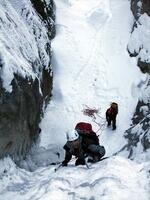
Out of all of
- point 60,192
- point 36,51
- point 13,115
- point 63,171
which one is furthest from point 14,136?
point 36,51

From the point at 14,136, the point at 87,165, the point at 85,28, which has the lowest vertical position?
the point at 87,165

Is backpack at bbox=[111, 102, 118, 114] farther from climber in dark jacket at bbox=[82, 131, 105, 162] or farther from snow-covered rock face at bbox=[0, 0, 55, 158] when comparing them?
climber in dark jacket at bbox=[82, 131, 105, 162]

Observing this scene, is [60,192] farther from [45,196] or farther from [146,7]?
[146,7]

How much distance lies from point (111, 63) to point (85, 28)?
391 centimetres

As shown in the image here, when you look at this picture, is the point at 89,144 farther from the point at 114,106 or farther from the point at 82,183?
the point at 114,106

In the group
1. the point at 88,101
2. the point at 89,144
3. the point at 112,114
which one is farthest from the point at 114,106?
the point at 89,144

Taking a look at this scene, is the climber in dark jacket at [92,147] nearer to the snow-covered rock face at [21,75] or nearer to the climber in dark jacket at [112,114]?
the snow-covered rock face at [21,75]

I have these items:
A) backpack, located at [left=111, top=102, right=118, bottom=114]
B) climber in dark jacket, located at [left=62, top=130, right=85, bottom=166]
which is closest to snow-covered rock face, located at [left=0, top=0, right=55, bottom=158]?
climber in dark jacket, located at [left=62, top=130, right=85, bottom=166]

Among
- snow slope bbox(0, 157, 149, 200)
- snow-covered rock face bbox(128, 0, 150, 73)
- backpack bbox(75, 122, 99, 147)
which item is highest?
snow-covered rock face bbox(128, 0, 150, 73)

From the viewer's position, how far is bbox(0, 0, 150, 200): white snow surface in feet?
28.1

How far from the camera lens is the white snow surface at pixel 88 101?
8555 mm

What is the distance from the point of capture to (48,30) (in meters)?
19.5

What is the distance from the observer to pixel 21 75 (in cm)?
1170

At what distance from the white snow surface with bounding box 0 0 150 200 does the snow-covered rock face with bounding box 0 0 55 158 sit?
0.70m
